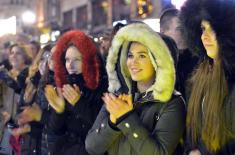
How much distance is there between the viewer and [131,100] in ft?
11.1

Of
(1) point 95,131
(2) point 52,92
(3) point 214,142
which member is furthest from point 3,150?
(3) point 214,142

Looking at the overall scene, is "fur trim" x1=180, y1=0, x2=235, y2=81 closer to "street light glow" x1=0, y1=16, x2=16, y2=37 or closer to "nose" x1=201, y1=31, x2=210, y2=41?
"nose" x1=201, y1=31, x2=210, y2=41

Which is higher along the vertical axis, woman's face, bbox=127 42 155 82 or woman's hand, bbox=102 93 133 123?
woman's face, bbox=127 42 155 82

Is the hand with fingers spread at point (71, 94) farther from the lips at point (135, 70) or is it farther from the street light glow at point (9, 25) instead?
the street light glow at point (9, 25)

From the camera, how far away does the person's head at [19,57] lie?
23.6 ft

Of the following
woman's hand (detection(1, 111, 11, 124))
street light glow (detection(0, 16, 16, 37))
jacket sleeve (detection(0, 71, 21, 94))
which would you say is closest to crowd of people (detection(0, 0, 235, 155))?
woman's hand (detection(1, 111, 11, 124))

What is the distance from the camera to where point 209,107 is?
2.91m

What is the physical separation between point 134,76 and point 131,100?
0.88 ft

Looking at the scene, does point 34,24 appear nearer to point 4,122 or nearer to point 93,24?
point 93,24

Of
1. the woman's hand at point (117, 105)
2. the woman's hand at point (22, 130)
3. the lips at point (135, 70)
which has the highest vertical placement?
the lips at point (135, 70)

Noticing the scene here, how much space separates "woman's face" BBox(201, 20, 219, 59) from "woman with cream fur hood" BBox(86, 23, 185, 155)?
1.41 ft

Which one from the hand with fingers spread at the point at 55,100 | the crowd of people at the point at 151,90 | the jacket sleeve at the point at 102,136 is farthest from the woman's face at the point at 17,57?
the jacket sleeve at the point at 102,136

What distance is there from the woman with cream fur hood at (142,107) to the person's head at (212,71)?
211mm

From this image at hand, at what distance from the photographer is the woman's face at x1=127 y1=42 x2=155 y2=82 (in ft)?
11.6
